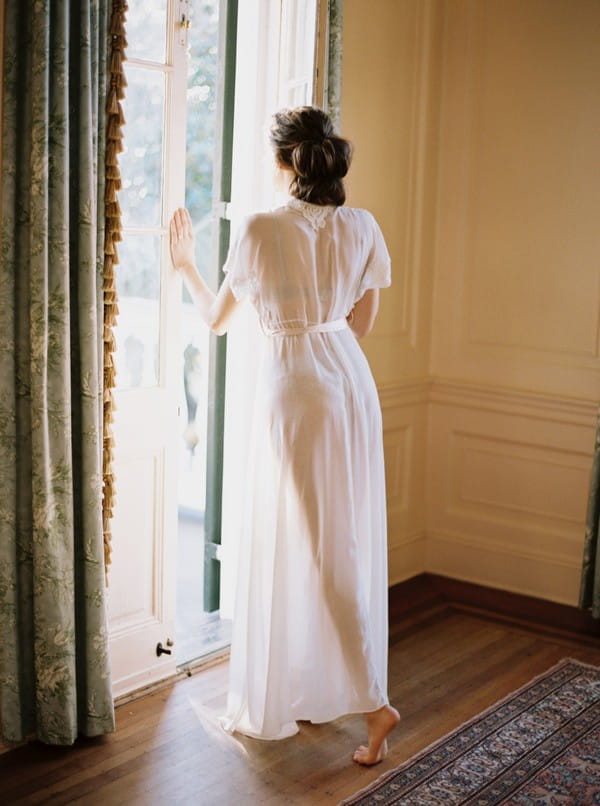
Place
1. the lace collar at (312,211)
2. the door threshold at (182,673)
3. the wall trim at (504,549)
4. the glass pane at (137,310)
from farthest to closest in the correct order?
1. the wall trim at (504,549)
2. the door threshold at (182,673)
3. the glass pane at (137,310)
4. the lace collar at (312,211)

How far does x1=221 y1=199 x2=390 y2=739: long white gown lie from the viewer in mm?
2953

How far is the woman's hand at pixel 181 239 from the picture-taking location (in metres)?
3.27

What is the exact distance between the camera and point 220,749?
3047 mm

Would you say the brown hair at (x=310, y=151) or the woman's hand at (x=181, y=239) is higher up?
the brown hair at (x=310, y=151)

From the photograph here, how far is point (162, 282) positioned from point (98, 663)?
1.16 m

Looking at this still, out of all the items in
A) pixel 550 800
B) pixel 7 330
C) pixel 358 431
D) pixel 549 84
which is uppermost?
pixel 549 84

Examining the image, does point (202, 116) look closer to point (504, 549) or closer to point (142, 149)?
point (142, 149)

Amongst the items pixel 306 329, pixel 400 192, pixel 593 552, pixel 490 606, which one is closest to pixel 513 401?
pixel 593 552

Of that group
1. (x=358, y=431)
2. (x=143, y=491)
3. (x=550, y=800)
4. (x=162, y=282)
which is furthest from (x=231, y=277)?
(x=550, y=800)

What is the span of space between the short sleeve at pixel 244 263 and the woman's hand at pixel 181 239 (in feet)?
0.96

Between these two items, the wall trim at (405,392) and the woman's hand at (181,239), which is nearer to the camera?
the woman's hand at (181,239)

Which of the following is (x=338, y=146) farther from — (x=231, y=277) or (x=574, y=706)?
(x=574, y=706)

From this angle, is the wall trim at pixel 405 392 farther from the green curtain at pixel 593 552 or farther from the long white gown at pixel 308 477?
the long white gown at pixel 308 477

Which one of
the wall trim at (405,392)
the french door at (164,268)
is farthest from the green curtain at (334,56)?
the wall trim at (405,392)
